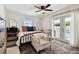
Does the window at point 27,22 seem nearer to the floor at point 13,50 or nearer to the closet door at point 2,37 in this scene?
the closet door at point 2,37

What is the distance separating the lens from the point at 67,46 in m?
1.46

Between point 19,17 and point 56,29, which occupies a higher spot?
point 19,17

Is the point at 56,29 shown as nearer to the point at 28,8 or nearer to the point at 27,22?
the point at 27,22

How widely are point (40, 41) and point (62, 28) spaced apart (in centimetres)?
58

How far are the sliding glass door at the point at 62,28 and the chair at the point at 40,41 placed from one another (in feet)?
0.81

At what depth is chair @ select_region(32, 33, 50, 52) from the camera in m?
1.52

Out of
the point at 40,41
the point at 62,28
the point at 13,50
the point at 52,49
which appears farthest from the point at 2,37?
the point at 62,28

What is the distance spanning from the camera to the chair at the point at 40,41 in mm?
1524

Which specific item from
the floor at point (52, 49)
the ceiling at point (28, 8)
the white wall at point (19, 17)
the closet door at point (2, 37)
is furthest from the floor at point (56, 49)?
the ceiling at point (28, 8)

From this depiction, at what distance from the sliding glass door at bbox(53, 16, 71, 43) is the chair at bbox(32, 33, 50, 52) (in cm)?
25

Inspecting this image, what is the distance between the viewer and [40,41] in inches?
60.8
